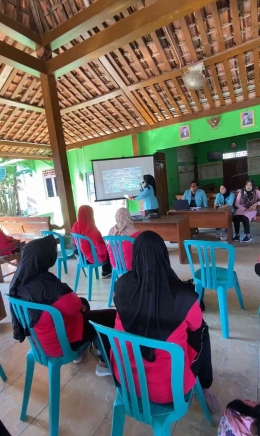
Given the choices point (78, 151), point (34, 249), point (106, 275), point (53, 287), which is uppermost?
point (78, 151)

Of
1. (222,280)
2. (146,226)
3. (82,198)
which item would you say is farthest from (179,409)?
(82,198)

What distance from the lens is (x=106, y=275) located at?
3201 millimetres

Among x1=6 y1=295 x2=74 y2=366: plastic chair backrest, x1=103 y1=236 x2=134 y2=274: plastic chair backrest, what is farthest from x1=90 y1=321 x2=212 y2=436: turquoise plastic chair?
x1=103 y1=236 x2=134 y2=274: plastic chair backrest

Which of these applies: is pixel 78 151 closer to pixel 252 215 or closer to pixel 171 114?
pixel 171 114

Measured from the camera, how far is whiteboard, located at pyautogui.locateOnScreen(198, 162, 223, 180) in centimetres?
854

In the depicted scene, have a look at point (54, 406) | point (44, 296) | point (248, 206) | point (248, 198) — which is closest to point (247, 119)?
point (248, 198)

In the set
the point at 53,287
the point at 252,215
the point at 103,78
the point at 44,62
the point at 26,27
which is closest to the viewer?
the point at 53,287

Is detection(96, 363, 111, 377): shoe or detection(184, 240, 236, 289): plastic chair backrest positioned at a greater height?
detection(184, 240, 236, 289): plastic chair backrest

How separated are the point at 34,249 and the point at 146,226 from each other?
2.64 m

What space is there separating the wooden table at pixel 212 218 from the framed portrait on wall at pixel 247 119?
2.09m

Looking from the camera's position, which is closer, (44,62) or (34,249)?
(34,249)

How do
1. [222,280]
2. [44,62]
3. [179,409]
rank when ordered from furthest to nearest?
1. [44,62]
2. [222,280]
3. [179,409]

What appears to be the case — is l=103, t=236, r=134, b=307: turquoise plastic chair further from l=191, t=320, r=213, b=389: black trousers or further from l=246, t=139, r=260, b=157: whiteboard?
l=246, t=139, r=260, b=157: whiteboard

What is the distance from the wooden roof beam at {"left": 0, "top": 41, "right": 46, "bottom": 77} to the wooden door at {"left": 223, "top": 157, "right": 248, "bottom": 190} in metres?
6.89
